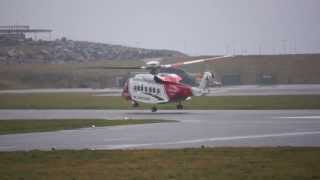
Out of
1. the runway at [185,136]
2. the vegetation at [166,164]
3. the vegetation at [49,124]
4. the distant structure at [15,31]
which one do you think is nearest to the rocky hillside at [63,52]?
the distant structure at [15,31]

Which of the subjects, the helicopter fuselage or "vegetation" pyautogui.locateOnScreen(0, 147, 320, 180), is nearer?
"vegetation" pyautogui.locateOnScreen(0, 147, 320, 180)

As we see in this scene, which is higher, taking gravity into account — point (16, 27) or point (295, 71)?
point (16, 27)

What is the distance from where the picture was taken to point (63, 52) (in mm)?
121500

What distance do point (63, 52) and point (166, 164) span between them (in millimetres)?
105059

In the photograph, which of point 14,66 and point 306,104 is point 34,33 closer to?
point 14,66

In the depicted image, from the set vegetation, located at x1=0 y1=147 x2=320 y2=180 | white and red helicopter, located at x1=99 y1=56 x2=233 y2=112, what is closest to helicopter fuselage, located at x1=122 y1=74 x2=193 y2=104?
white and red helicopter, located at x1=99 y1=56 x2=233 y2=112

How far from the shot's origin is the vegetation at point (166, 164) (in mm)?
16094

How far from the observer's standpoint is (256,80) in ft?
333

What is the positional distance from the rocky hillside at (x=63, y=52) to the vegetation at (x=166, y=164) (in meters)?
78.3

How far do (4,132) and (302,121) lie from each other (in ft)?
45.2

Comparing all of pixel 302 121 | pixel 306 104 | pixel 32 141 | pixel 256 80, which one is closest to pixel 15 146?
pixel 32 141

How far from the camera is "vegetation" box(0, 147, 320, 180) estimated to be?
634 inches

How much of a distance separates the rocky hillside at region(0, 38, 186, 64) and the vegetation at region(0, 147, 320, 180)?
257ft

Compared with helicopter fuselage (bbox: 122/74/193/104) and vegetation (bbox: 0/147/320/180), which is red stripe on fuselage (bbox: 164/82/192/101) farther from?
vegetation (bbox: 0/147/320/180)
